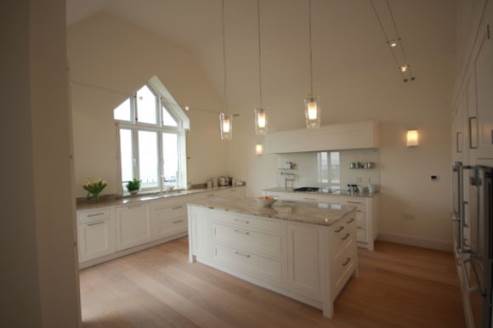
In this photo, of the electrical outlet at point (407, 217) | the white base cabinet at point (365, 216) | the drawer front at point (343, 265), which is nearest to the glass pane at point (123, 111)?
the white base cabinet at point (365, 216)

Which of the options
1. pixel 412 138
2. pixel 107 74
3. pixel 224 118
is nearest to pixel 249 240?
pixel 224 118

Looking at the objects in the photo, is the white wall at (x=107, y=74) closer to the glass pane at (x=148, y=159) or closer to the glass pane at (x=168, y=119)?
the glass pane at (x=168, y=119)

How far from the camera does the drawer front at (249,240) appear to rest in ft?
7.95

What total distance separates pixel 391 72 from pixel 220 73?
351 cm

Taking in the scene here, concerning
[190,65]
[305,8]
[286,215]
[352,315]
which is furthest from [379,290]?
[190,65]

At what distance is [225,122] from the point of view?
2781 mm

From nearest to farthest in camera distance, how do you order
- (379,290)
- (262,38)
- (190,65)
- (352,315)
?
(352,315) → (379,290) → (262,38) → (190,65)

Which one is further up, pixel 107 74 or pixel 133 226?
pixel 107 74

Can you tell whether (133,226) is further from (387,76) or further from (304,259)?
(387,76)

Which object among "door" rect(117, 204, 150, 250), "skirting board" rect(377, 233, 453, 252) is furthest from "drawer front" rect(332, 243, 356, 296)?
"door" rect(117, 204, 150, 250)

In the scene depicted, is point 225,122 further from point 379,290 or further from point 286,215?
point 379,290

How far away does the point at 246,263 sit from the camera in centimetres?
267

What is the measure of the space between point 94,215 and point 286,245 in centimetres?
281

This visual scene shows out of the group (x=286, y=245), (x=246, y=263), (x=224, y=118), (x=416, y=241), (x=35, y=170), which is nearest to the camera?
(x=35, y=170)
